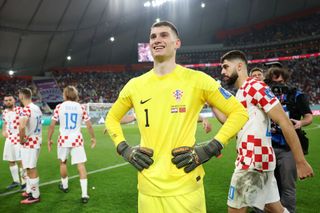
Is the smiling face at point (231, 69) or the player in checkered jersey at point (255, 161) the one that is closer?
the player in checkered jersey at point (255, 161)

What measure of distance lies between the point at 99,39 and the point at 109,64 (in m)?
4.81

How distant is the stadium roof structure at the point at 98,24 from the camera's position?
102ft

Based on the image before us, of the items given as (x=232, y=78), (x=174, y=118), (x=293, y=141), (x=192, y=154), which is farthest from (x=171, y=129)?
(x=232, y=78)

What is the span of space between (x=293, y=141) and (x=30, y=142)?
4.92 m

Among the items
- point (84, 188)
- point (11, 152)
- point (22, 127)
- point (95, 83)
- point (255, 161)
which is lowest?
point (84, 188)

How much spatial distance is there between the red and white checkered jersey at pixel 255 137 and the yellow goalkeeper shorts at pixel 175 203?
107 cm

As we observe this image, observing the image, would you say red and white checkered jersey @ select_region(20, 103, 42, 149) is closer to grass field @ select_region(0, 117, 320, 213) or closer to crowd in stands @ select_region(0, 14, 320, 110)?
grass field @ select_region(0, 117, 320, 213)

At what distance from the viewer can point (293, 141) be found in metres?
2.71

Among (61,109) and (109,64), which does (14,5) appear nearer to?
(109,64)

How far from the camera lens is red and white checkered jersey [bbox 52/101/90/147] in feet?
19.8

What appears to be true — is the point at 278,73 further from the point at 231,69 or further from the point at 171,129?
the point at 171,129

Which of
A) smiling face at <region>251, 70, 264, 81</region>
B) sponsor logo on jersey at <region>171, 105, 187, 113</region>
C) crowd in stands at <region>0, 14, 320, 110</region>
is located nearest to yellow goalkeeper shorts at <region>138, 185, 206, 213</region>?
sponsor logo on jersey at <region>171, 105, 187, 113</region>

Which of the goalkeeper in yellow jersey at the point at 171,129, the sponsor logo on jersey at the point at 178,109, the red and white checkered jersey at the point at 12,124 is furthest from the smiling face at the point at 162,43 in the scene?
the red and white checkered jersey at the point at 12,124

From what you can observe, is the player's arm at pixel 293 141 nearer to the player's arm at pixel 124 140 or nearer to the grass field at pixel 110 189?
the player's arm at pixel 124 140
